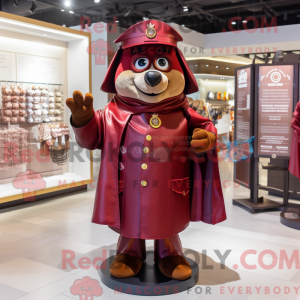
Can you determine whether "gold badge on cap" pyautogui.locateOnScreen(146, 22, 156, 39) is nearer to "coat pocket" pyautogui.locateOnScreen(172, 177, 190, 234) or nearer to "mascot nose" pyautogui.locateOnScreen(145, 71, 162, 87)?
"mascot nose" pyautogui.locateOnScreen(145, 71, 162, 87)

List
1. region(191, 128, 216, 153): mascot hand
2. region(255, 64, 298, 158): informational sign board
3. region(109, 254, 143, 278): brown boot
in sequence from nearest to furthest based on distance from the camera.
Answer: region(191, 128, 216, 153): mascot hand < region(109, 254, 143, 278): brown boot < region(255, 64, 298, 158): informational sign board

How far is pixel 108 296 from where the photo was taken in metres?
2.36

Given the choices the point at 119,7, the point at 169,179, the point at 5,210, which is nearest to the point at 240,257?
the point at 169,179

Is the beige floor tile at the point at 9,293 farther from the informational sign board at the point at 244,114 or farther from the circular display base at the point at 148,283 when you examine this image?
the informational sign board at the point at 244,114

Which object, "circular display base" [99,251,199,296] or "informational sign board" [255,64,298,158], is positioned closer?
"circular display base" [99,251,199,296]

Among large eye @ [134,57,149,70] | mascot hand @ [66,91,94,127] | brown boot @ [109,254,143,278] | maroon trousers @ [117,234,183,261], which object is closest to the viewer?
mascot hand @ [66,91,94,127]

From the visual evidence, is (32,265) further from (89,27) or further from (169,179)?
(89,27)

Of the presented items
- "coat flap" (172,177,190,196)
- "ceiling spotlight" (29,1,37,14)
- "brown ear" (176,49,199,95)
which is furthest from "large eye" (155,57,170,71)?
"ceiling spotlight" (29,1,37,14)

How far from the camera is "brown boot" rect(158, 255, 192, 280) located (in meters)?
2.44

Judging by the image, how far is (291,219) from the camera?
12.8ft

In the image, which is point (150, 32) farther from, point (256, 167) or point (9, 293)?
point (256, 167)

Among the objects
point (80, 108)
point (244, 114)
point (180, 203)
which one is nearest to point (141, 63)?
point (80, 108)

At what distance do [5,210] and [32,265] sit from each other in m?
1.82

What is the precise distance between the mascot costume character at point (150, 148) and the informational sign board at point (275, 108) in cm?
213
